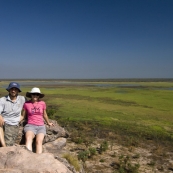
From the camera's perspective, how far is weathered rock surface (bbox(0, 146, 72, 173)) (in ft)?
10.6

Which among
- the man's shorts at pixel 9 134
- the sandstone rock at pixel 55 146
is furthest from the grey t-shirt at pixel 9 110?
the sandstone rock at pixel 55 146

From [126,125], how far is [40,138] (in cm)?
1172

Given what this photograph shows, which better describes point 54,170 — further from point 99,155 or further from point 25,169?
point 99,155

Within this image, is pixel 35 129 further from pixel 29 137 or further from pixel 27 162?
pixel 27 162

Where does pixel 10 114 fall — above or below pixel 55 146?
above

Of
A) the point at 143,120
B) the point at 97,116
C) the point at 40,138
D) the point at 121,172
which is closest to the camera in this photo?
the point at 40,138

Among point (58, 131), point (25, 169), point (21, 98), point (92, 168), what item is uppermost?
point (21, 98)

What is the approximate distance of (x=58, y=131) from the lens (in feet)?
24.1

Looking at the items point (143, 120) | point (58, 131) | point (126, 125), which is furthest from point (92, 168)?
point (143, 120)

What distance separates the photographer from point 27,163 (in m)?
3.38

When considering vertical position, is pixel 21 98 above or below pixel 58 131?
above

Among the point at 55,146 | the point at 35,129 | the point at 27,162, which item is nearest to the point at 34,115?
the point at 35,129

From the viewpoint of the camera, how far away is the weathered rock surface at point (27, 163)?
3.22 meters

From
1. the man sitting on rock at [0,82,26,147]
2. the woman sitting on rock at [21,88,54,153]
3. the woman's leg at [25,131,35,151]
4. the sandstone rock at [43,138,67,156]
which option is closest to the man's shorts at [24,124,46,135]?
the woman sitting on rock at [21,88,54,153]
